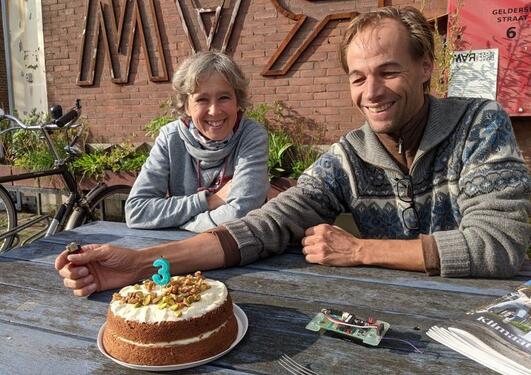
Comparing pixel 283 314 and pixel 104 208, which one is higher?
pixel 283 314

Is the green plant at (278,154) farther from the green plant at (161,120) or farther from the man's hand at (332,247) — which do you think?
the man's hand at (332,247)

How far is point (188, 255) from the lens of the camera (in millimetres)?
1516

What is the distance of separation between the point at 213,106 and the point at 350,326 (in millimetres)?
1566

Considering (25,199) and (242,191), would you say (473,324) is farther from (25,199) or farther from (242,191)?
(25,199)

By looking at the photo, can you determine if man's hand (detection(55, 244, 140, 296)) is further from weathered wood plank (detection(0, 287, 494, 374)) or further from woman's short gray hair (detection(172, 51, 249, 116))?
woman's short gray hair (detection(172, 51, 249, 116))

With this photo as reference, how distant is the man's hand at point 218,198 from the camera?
7.39 feet

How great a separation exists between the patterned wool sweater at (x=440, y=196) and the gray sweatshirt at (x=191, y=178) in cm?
46

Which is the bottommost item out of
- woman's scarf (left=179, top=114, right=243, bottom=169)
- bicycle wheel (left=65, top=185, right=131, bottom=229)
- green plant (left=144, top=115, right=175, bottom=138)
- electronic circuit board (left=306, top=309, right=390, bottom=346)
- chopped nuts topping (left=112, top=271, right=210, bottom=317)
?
bicycle wheel (left=65, top=185, right=131, bottom=229)

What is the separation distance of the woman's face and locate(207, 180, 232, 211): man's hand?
0.94 ft

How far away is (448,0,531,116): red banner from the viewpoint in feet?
15.2

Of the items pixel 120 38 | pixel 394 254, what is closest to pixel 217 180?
pixel 394 254

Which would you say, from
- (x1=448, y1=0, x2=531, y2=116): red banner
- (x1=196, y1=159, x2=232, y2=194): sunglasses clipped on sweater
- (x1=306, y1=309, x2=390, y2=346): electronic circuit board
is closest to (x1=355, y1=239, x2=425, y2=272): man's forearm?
(x1=306, y1=309, x2=390, y2=346): electronic circuit board

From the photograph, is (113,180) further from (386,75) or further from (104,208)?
(386,75)

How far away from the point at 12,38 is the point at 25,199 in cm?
361
